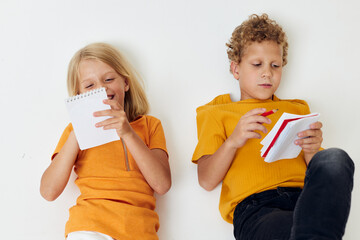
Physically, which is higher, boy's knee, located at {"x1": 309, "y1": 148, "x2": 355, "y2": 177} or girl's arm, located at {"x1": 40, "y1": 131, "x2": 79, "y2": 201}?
boy's knee, located at {"x1": 309, "y1": 148, "x2": 355, "y2": 177}

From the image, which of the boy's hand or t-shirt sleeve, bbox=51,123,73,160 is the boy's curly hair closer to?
the boy's hand

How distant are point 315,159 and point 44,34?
3.95 ft

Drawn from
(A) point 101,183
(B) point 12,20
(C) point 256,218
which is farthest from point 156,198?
(B) point 12,20

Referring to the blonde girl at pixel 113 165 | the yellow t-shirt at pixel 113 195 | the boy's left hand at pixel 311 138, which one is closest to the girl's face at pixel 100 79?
the blonde girl at pixel 113 165

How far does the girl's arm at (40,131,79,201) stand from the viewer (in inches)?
47.1

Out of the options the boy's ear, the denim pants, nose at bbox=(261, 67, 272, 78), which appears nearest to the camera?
the denim pants

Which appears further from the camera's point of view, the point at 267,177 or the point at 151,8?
the point at 151,8

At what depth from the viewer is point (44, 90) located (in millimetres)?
1463

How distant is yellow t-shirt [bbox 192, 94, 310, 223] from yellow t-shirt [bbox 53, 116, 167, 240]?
0.61ft

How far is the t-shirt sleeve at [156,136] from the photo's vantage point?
1312mm

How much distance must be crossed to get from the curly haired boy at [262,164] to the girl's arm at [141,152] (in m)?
0.15

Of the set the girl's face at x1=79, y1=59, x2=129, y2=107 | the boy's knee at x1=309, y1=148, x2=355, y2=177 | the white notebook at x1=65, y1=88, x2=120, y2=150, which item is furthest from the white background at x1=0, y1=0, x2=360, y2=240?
the boy's knee at x1=309, y1=148, x2=355, y2=177

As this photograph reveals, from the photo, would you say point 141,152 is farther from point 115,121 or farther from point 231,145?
point 231,145

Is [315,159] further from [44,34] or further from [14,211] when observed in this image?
[44,34]
